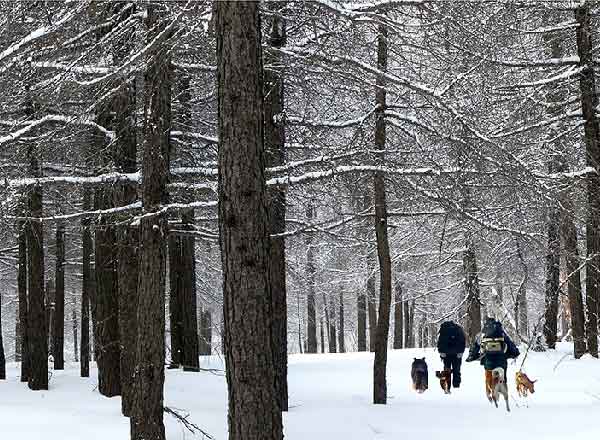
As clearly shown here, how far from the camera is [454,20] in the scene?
8.13 metres

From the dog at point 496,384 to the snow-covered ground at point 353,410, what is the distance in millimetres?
240

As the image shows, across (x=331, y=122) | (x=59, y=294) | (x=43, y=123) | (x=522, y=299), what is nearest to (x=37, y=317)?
(x=59, y=294)

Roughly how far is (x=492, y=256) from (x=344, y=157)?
1618 cm

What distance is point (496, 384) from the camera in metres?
12.4

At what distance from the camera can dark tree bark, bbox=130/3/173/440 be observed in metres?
8.25

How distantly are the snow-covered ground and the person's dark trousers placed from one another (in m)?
0.26

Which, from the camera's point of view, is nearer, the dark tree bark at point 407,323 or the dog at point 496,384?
the dog at point 496,384

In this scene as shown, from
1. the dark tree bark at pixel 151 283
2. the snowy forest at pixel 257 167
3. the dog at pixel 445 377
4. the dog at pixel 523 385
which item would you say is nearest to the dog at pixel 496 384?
the snowy forest at pixel 257 167

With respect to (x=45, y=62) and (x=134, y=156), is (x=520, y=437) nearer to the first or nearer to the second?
(x=134, y=156)

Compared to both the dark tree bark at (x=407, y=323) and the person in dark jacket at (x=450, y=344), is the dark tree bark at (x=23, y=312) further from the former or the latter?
the dark tree bark at (x=407, y=323)

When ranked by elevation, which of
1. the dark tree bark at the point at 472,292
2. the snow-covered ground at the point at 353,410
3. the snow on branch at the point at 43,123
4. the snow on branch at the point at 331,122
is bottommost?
the snow-covered ground at the point at 353,410

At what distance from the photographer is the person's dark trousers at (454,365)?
599 inches

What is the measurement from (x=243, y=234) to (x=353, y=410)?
7232mm

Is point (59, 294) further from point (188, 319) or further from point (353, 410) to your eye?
point (353, 410)
